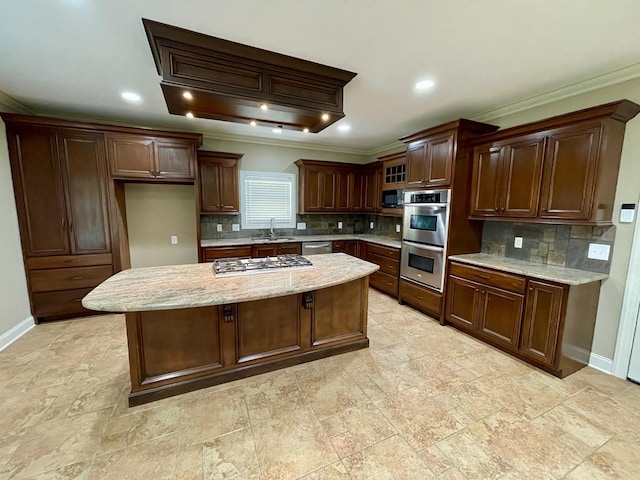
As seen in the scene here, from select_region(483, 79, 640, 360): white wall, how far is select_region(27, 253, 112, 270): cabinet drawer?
5.55 metres

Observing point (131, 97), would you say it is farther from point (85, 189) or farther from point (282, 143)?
point (282, 143)

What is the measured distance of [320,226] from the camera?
18.0 feet

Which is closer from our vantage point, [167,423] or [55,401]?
[167,423]

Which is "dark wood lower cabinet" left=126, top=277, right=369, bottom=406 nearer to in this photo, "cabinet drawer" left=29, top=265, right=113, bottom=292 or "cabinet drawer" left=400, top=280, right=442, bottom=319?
"cabinet drawer" left=400, top=280, right=442, bottom=319

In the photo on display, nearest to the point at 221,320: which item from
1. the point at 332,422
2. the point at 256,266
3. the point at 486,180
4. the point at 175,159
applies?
the point at 256,266

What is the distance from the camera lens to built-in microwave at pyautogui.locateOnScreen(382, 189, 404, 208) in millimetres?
4410

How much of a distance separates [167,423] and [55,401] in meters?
1.00

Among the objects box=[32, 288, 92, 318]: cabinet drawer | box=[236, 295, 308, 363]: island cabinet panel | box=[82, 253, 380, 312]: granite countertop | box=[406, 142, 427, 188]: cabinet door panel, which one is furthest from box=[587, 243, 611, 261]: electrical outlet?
box=[32, 288, 92, 318]: cabinet drawer

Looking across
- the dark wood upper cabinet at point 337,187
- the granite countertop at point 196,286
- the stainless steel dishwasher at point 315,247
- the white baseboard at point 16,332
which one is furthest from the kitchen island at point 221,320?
the dark wood upper cabinet at point 337,187

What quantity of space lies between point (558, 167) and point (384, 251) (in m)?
2.48

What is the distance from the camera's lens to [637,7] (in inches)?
61.6

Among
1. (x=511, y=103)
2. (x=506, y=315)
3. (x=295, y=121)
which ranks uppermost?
(x=511, y=103)

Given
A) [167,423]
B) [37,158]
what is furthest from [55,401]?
[37,158]

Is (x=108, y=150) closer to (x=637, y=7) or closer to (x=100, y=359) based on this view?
(x=100, y=359)
